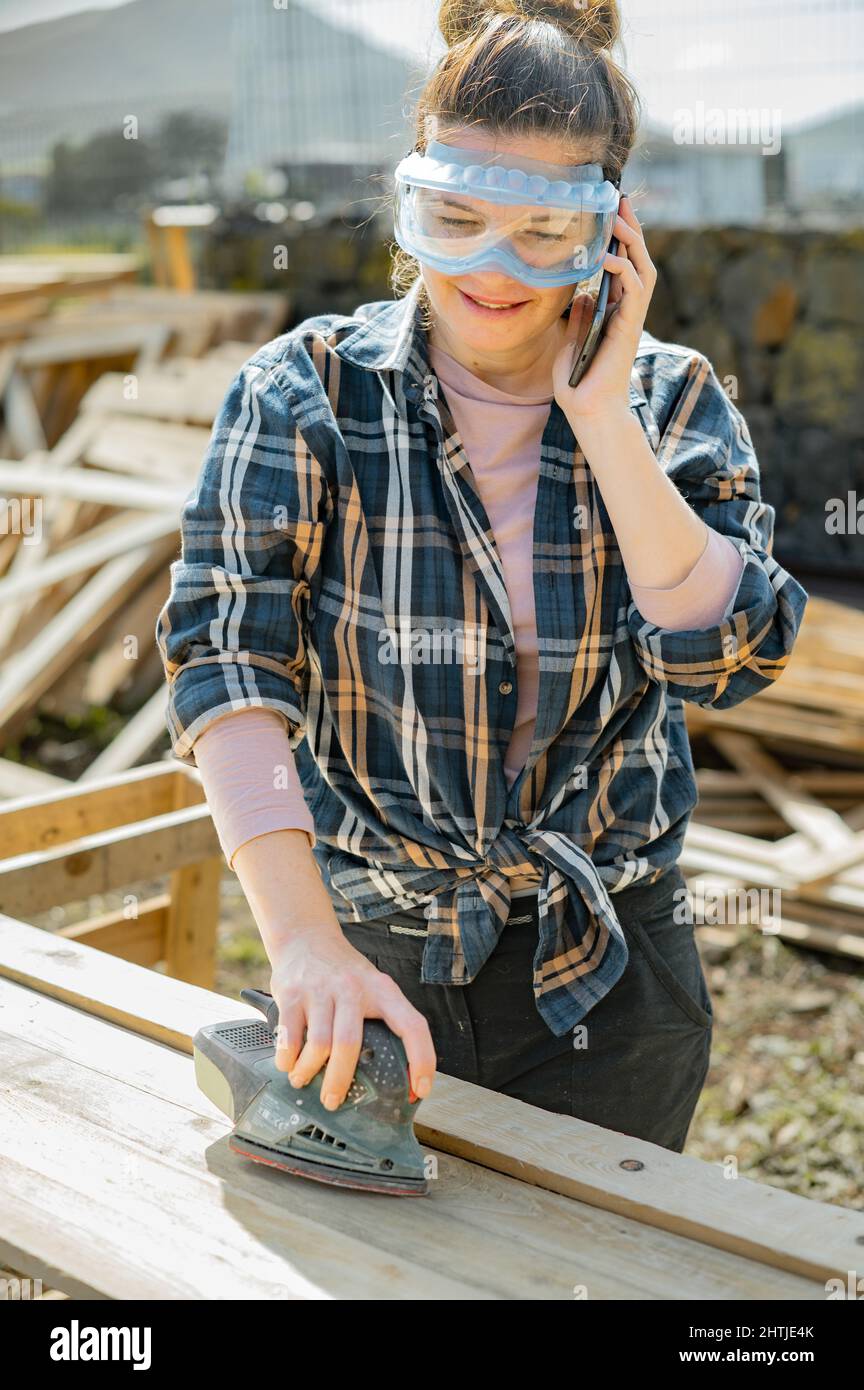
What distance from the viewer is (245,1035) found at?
1.74 meters

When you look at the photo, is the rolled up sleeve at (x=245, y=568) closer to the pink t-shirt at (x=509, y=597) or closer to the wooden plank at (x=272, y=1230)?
the pink t-shirt at (x=509, y=597)

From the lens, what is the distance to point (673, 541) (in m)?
1.75

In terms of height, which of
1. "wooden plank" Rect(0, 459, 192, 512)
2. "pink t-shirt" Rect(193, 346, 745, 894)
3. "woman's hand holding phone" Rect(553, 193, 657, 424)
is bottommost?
"pink t-shirt" Rect(193, 346, 745, 894)

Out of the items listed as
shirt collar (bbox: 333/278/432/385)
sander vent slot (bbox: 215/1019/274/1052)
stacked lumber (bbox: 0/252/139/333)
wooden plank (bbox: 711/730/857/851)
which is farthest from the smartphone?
stacked lumber (bbox: 0/252/139/333)

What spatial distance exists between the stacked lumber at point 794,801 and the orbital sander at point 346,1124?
137 inches

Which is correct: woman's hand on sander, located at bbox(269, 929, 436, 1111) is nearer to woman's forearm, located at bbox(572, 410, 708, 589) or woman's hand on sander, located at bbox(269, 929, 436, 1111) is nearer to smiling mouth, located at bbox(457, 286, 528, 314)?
woman's forearm, located at bbox(572, 410, 708, 589)

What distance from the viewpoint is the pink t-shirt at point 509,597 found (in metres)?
1.69

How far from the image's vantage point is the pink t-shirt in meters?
1.69

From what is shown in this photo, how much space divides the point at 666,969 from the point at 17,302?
8.96m

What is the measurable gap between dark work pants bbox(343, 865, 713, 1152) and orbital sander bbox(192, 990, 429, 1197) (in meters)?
0.32

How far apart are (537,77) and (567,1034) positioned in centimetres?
126
